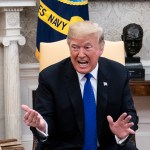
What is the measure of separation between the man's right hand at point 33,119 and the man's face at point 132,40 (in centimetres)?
A: 169

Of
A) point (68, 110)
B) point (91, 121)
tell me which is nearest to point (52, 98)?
point (68, 110)

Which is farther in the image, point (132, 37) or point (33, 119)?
point (132, 37)

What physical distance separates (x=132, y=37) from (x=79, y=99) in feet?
4.90

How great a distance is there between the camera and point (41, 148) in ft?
7.22

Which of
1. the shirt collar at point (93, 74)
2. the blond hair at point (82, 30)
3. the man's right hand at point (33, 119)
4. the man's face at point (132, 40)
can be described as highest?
the man's face at point (132, 40)

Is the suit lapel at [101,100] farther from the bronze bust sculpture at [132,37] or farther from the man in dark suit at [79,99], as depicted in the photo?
the bronze bust sculpture at [132,37]

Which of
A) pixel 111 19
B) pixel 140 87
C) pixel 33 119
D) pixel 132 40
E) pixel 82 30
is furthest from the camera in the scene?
pixel 111 19

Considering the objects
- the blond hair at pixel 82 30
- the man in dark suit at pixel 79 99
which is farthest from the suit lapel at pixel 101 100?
the blond hair at pixel 82 30

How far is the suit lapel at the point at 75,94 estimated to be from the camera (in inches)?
83.8

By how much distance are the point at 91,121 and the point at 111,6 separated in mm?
1947

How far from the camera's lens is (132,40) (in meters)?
3.50

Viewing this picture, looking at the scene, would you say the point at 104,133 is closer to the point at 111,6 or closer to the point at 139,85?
the point at 139,85

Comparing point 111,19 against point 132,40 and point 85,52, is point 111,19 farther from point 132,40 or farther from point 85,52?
point 85,52

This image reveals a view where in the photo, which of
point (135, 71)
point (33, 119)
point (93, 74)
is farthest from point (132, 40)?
point (33, 119)
